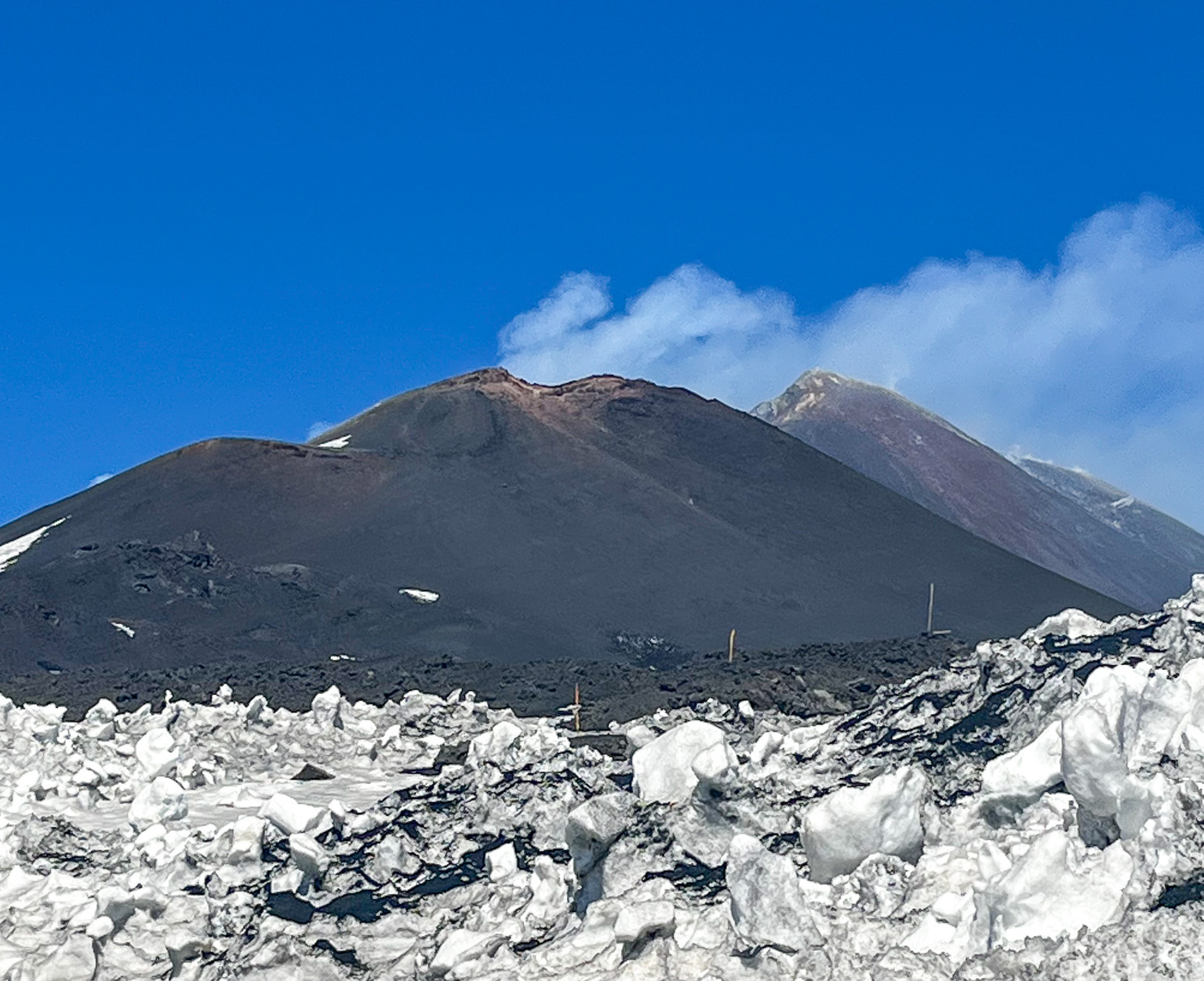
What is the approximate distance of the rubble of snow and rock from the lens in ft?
23.1

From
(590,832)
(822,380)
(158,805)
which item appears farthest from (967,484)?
(590,832)

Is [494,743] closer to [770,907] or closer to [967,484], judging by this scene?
[770,907]

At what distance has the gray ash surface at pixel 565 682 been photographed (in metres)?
26.2

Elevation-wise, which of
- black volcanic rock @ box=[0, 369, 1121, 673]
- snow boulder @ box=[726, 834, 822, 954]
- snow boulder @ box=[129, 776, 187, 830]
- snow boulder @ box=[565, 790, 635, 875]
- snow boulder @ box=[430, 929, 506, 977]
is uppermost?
black volcanic rock @ box=[0, 369, 1121, 673]

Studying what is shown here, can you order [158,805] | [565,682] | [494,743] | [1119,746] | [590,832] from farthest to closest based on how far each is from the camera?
1. [565,682]
2. [494,743]
3. [158,805]
4. [590,832]
5. [1119,746]

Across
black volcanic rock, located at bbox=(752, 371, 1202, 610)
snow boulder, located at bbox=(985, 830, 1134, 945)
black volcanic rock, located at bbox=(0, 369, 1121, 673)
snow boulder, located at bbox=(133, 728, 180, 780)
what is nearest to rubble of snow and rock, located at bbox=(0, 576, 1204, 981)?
snow boulder, located at bbox=(985, 830, 1134, 945)

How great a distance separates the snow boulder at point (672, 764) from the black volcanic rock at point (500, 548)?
37434mm

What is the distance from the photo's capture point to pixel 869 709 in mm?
15680

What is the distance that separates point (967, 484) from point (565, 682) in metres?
85.6

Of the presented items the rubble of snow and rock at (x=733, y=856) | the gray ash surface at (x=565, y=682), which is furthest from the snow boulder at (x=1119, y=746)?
the gray ash surface at (x=565, y=682)

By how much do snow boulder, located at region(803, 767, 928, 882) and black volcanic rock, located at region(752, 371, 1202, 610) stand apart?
9278 centimetres

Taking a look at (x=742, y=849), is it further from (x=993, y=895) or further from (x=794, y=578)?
(x=794, y=578)

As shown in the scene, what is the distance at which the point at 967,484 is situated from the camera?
371 feet

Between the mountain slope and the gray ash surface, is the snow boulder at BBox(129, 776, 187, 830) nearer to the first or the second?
the gray ash surface
